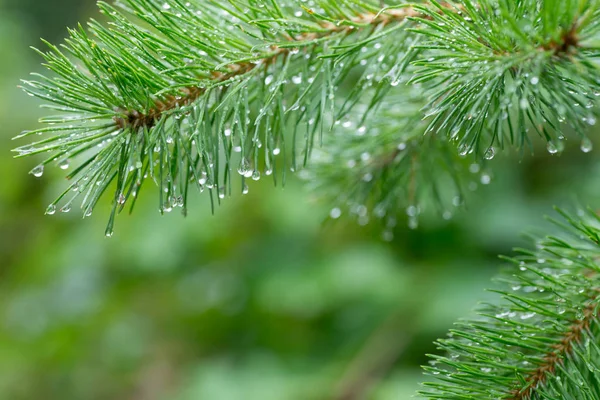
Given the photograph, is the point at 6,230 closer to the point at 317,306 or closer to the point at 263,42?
the point at 317,306

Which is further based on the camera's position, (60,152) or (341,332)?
(341,332)

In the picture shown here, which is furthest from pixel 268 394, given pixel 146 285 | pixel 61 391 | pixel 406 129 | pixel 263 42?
pixel 263 42

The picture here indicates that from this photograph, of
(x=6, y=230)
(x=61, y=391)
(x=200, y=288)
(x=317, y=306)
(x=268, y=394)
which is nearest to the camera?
(x=268, y=394)

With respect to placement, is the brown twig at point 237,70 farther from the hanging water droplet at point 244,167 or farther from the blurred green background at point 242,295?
the blurred green background at point 242,295

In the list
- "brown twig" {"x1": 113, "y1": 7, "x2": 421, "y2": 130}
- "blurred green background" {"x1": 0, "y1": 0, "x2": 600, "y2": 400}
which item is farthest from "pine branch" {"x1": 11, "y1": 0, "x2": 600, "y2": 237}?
"blurred green background" {"x1": 0, "y1": 0, "x2": 600, "y2": 400}

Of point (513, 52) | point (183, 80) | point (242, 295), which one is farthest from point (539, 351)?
point (242, 295)

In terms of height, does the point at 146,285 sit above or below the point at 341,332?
above

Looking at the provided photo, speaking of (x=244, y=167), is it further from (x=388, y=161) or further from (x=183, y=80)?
(x=388, y=161)

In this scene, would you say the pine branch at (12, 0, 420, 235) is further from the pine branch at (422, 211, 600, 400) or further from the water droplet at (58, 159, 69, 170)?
the pine branch at (422, 211, 600, 400)
